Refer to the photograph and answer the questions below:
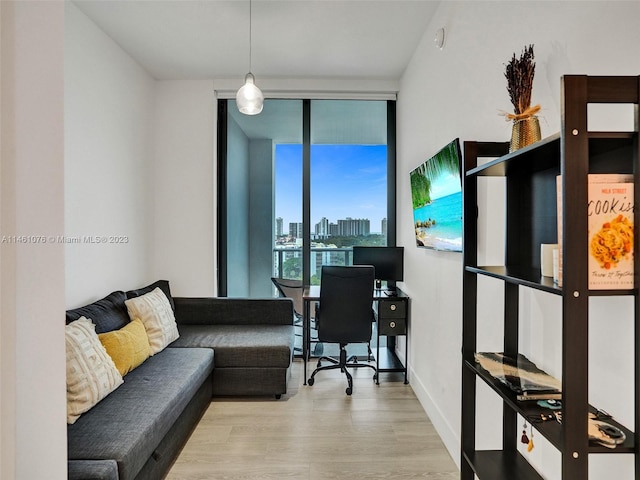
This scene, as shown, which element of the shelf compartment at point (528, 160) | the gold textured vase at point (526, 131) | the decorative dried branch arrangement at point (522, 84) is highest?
the decorative dried branch arrangement at point (522, 84)

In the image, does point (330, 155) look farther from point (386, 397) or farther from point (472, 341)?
point (472, 341)

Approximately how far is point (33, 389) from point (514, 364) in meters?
1.57

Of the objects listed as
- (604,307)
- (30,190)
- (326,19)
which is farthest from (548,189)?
(326,19)

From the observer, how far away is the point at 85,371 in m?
Result: 1.87

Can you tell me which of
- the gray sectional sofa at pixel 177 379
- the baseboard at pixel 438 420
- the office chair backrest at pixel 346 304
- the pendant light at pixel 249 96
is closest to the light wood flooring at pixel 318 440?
the baseboard at pixel 438 420

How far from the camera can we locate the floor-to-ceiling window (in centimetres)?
410

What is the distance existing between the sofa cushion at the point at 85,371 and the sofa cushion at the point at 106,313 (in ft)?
1.17

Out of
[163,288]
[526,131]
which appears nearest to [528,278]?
[526,131]

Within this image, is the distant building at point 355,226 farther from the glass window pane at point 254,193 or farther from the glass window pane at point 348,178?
the glass window pane at point 254,193

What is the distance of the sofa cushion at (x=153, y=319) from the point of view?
2.82m

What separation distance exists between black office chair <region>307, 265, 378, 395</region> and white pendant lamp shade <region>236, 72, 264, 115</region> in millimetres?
1416

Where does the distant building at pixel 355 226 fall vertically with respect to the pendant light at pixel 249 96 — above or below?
below

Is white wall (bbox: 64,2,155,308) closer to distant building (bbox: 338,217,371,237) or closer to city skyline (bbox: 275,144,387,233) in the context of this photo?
city skyline (bbox: 275,144,387,233)

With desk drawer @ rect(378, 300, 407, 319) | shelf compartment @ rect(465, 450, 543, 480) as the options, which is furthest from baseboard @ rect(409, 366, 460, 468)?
shelf compartment @ rect(465, 450, 543, 480)
